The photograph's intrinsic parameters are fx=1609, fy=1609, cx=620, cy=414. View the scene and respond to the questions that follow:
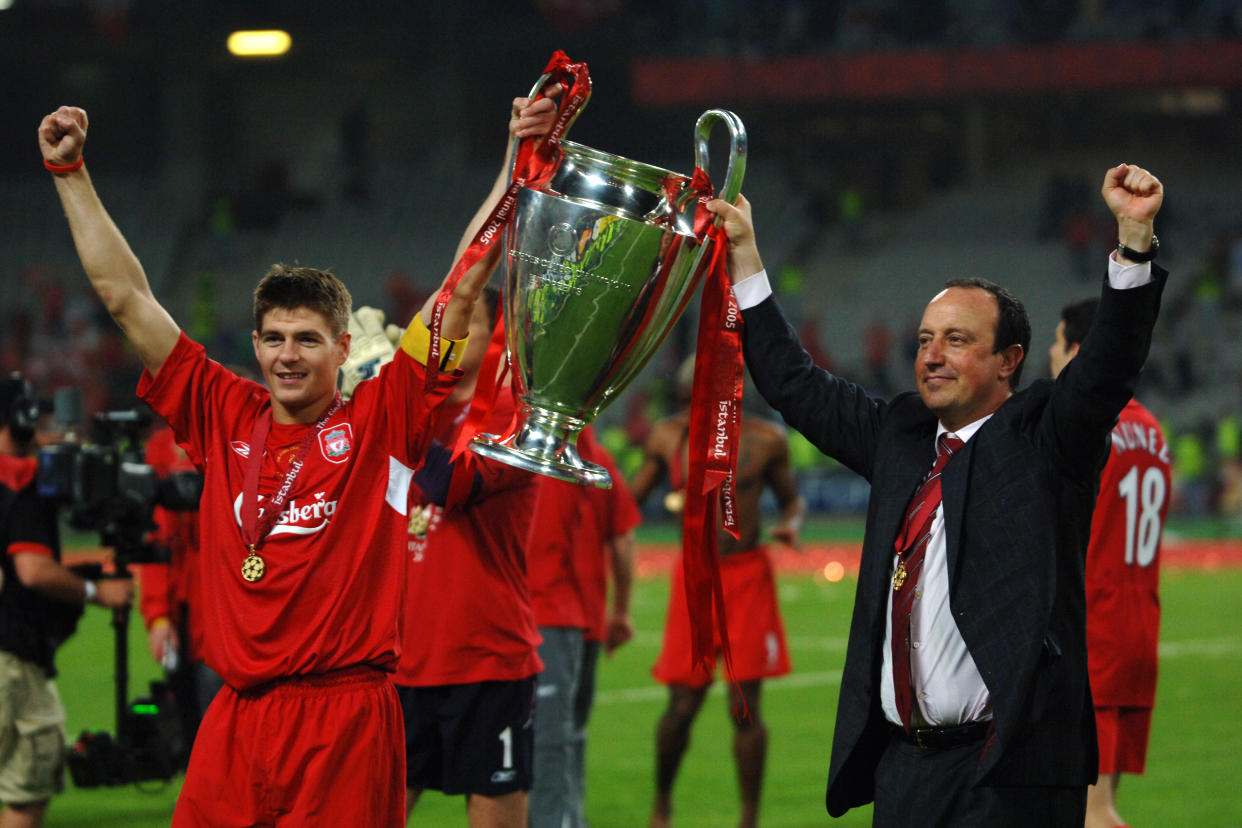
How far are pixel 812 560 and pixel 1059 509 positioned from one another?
16237 mm

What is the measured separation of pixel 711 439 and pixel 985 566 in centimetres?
68

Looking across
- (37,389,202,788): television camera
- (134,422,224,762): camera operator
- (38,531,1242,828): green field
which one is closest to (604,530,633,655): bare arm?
(38,531,1242,828): green field

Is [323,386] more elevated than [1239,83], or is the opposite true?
[1239,83]

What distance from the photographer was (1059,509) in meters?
3.55

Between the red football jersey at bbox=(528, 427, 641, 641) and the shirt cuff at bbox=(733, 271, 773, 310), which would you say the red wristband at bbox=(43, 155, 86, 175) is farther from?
the red football jersey at bbox=(528, 427, 641, 641)

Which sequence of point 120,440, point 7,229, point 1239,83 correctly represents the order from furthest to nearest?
point 7,229 → point 1239,83 → point 120,440

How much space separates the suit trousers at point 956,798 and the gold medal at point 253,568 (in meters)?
1.50

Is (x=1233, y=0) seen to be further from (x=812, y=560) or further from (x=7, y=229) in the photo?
(x=7, y=229)

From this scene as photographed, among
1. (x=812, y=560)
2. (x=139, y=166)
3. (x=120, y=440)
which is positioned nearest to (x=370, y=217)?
(x=139, y=166)

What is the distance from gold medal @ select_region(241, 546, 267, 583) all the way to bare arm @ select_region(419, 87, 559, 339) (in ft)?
2.20

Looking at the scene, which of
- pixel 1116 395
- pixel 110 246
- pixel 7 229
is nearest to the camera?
pixel 1116 395

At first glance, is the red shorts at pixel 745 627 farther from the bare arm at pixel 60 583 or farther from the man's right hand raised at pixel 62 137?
the man's right hand raised at pixel 62 137

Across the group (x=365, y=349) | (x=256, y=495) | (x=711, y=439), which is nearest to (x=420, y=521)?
(x=365, y=349)

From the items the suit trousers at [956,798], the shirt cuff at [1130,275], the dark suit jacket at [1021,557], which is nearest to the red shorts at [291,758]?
the dark suit jacket at [1021,557]
